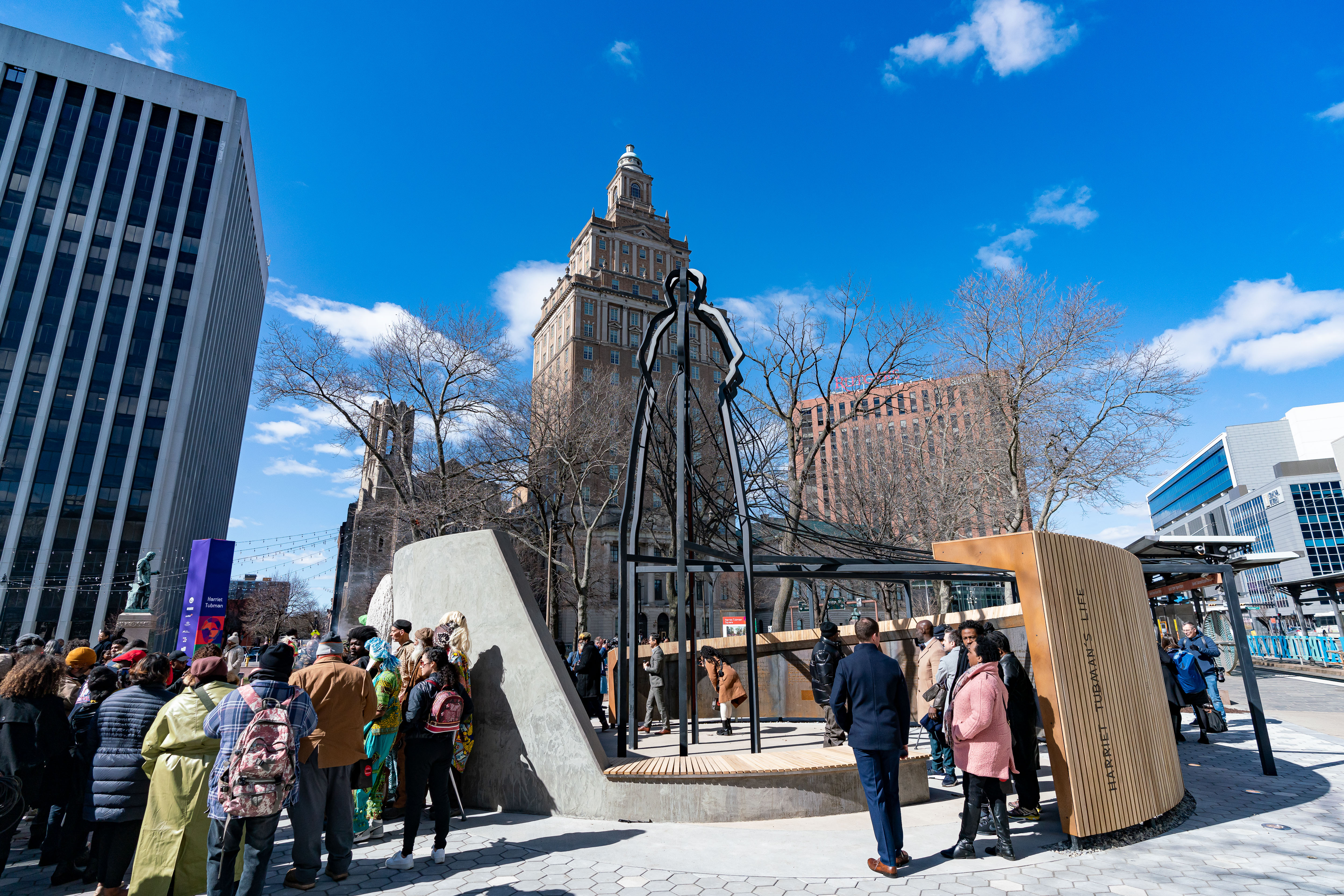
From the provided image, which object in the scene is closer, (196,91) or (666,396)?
(666,396)

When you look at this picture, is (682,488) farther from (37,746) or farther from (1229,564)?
(1229,564)

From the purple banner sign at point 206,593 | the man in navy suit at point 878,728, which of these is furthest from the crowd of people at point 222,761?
the purple banner sign at point 206,593

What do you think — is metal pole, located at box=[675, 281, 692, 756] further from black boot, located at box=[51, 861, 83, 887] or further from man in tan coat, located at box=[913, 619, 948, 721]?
black boot, located at box=[51, 861, 83, 887]

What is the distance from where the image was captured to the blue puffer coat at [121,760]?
15.0 feet

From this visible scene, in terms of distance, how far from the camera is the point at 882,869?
461 centimetres

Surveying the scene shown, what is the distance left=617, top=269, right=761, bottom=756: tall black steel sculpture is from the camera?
682 cm

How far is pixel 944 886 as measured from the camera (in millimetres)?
4426

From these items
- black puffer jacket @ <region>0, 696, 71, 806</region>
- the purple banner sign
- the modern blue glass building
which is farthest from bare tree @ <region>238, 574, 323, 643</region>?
the modern blue glass building

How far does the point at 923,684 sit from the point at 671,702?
5390 mm

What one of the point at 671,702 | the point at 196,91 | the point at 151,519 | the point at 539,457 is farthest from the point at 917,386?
the point at 196,91

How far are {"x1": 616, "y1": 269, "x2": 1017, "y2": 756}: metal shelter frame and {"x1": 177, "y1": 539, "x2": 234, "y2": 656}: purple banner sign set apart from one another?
66.7ft

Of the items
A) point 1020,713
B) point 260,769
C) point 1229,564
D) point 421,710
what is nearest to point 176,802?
point 260,769

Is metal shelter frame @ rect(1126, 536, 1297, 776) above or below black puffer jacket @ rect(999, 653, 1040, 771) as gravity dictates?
above

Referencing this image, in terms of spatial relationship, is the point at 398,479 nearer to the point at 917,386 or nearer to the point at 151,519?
the point at 917,386
